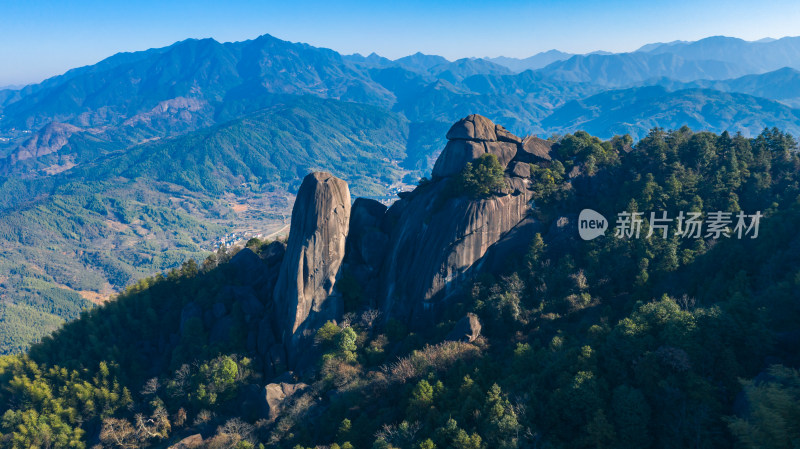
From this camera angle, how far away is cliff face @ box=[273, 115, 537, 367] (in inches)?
2222

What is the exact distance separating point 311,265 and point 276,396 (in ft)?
57.0

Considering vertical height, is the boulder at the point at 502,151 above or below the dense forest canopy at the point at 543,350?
above

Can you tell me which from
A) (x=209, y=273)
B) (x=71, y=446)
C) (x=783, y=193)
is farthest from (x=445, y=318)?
(x=71, y=446)

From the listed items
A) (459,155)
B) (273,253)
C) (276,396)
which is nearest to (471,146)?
(459,155)

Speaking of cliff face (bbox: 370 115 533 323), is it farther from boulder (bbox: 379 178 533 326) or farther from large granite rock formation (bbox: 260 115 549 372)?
large granite rock formation (bbox: 260 115 549 372)

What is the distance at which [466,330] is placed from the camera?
4906cm

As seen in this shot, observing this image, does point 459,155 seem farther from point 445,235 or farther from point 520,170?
point 445,235

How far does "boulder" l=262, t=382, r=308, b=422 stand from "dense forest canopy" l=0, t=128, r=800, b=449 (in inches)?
46.6

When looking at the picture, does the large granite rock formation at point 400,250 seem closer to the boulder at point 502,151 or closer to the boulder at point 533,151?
the boulder at point 502,151

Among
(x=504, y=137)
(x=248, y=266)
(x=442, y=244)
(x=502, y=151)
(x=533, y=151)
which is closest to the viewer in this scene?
(x=442, y=244)

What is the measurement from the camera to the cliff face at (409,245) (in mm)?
56438

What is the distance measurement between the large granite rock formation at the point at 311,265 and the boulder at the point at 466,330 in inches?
697

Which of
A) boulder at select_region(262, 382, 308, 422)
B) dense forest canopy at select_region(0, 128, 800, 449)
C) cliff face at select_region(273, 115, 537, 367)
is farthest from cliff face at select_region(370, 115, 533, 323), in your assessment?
boulder at select_region(262, 382, 308, 422)

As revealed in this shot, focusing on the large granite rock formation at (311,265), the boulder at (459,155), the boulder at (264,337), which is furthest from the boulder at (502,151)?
the boulder at (264,337)
